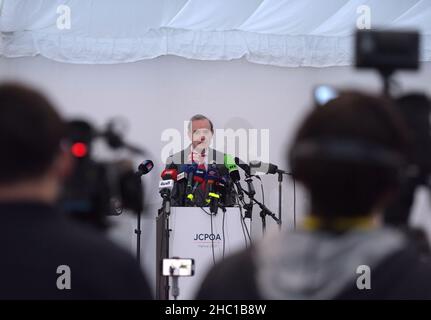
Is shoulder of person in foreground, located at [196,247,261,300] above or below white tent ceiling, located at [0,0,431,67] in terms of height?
below

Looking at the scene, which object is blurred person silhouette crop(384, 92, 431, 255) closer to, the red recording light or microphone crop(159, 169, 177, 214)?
the red recording light

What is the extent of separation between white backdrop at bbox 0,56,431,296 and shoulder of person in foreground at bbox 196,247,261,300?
429 centimetres

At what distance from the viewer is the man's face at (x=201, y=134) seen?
499 centimetres

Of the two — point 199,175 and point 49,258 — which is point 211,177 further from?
point 49,258

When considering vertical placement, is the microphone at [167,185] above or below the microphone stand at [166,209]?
above

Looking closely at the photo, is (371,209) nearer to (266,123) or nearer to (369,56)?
(369,56)

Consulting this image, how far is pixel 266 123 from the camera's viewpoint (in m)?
5.65

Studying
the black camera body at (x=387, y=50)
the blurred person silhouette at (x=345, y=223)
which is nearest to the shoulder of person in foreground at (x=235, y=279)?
the blurred person silhouette at (x=345, y=223)

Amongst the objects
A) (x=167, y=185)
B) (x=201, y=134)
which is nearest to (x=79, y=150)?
(x=167, y=185)

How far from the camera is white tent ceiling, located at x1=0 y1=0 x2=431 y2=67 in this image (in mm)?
5000

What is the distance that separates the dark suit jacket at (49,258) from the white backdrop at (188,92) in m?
4.31

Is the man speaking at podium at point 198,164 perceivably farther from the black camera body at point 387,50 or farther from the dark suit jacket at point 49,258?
the dark suit jacket at point 49,258

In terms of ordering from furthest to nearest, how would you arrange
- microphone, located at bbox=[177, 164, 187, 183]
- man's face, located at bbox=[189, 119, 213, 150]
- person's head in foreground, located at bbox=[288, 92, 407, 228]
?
1. man's face, located at bbox=[189, 119, 213, 150]
2. microphone, located at bbox=[177, 164, 187, 183]
3. person's head in foreground, located at bbox=[288, 92, 407, 228]

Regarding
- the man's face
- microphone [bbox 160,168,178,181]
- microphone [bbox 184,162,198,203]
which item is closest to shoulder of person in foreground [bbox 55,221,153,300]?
microphone [bbox 160,168,178,181]
